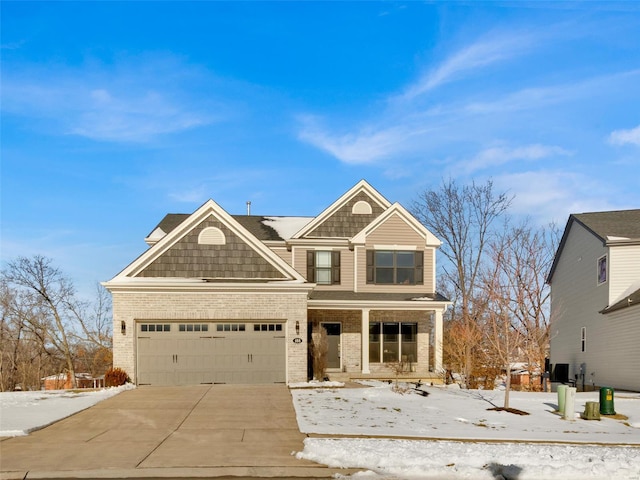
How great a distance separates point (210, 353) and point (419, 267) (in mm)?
10872

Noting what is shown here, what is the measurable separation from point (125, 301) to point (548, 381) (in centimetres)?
2041

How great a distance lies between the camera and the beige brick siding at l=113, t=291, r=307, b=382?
23953 mm

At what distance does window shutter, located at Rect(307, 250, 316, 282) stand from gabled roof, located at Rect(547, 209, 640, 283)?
1204 centimetres

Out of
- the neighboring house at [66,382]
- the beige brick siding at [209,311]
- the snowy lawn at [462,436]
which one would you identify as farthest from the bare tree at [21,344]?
the snowy lawn at [462,436]

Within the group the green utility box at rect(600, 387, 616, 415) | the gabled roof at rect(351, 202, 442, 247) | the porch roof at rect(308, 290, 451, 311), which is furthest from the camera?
the gabled roof at rect(351, 202, 442, 247)

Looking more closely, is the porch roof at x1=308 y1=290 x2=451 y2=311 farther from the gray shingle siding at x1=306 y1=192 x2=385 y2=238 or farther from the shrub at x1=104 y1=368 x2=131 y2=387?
the shrub at x1=104 y1=368 x2=131 y2=387

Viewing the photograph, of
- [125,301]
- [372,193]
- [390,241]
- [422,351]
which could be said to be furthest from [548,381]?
[125,301]

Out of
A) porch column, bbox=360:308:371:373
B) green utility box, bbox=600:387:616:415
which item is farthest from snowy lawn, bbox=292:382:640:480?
porch column, bbox=360:308:371:373

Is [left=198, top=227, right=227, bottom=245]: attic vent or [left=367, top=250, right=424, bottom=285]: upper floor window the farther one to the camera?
[left=367, top=250, right=424, bottom=285]: upper floor window

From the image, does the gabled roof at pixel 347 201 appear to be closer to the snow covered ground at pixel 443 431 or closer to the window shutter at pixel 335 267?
the window shutter at pixel 335 267

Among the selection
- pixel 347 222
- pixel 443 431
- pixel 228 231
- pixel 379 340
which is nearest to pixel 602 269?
pixel 379 340

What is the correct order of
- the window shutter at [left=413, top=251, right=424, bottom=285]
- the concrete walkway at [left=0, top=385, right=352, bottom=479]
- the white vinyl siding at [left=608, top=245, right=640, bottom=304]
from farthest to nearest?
the window shutter at [left=413, top=251, right=424, bottom=285], the white vinyl siding at [left=608, top=245, right=640, bottom=304], the concrete walkway at [left=0, top=385, right=352, bottom=479]

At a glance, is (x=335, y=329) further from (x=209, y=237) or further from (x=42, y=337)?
(x=42, y=337)

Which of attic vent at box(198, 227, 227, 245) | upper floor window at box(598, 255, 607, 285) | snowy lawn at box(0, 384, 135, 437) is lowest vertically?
snowy lawn at box(0, 384, 135, 437)
